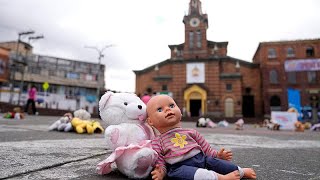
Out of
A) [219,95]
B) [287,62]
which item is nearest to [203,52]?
[219,95]

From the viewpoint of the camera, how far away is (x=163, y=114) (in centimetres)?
192

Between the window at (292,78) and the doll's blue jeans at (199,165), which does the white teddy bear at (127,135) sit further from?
the window at (292,78)

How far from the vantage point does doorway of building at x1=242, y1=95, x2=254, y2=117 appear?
32094 millimetres

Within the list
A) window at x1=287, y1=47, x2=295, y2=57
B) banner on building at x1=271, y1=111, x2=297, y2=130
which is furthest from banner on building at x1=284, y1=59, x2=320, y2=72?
banner on building at x1=271, y1=111, x2=297, y2=130

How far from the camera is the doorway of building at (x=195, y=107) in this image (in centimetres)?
3266

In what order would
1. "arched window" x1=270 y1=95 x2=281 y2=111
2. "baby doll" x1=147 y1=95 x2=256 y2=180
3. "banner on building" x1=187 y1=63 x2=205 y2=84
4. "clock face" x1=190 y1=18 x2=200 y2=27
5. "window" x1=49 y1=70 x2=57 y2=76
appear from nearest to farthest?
1. "baby doll" x1=147 y1=95 x2=256 y2=180
2. "arched window" x1=270 y1=95 x2=281 y2=111
3. "banner on building" x1=187 y1=63 x2=205 y2=84
4. "clock face" x1=190 y1=18 x2=200 y2=27
5. "window" x1=49 y1=70 x2=57 y2=76

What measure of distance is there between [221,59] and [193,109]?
7.11 metres

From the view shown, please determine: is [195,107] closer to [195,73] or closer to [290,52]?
[195,73]

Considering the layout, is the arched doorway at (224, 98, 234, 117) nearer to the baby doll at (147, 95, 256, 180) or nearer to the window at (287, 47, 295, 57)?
the window at (287, 47, 295, 57)

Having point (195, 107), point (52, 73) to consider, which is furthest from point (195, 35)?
point (52, 73)

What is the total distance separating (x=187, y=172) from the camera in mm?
1651

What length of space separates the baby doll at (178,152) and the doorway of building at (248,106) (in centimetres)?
3184

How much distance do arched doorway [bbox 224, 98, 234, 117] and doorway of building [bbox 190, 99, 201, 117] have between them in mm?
3245

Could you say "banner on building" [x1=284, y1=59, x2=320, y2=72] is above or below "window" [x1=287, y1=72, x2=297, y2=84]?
above
